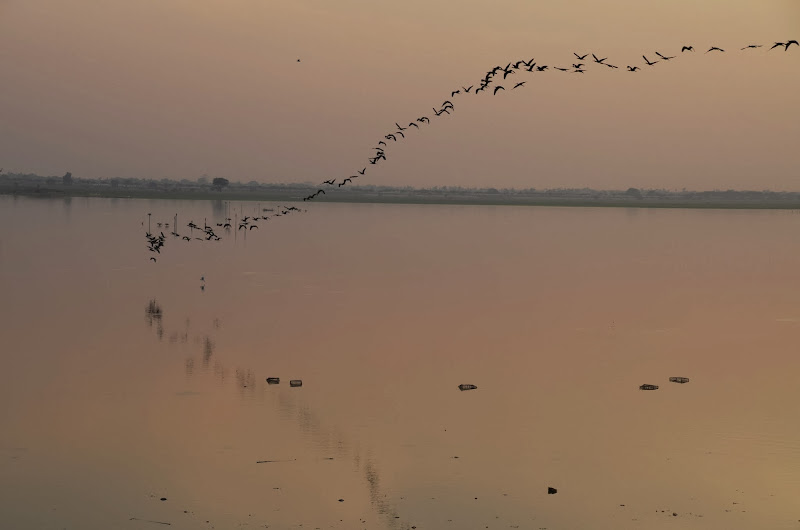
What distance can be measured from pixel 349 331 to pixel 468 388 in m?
10.9

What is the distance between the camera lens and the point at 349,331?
3803cm

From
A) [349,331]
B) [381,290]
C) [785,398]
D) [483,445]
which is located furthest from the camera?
[381,290]

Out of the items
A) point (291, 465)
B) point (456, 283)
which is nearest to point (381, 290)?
point (456, 283)

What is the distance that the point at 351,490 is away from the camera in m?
19.0

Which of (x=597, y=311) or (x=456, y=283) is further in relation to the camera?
(x=456, y=283)

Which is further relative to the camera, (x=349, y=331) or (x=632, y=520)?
(x=349, y=331)

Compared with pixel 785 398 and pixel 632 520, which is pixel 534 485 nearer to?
pixel 632 520

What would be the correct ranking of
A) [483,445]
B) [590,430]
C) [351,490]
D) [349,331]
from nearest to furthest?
[351,490]
[483,445]
[590,430]
[349,331]

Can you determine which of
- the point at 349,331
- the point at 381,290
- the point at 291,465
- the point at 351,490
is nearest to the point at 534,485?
the point at 351,490

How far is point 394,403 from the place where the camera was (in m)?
26.2

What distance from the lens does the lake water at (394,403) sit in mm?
18328

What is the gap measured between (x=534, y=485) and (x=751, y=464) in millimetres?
4931

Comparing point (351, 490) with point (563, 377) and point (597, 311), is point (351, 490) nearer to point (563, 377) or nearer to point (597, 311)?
point (563, 377)

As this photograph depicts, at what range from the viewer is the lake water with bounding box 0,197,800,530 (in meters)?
18.3
